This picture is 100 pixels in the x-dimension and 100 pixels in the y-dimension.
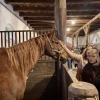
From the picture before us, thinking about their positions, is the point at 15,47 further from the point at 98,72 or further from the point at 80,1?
the point at 80,1

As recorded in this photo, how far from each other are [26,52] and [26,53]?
0.01 m

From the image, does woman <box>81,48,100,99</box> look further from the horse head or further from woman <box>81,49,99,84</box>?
the horse head

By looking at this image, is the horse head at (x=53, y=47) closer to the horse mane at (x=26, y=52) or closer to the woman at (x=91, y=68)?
the horse mane at (x=26, y=52)

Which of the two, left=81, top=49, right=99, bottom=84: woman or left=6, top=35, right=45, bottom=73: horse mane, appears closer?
left=81, top=49, right=99, bottom=84: woman

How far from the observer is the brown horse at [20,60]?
1366 millimetres

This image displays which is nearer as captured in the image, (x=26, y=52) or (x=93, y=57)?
(x=93, y=57)

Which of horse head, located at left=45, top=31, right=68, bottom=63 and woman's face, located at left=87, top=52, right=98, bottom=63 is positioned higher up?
horse head, located at left=45, top=31, right=68, bottom=63

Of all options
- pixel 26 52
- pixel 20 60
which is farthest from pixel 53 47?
pixel 20 60

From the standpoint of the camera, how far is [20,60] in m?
1.66

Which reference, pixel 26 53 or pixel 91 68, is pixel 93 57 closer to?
pixel 91 68

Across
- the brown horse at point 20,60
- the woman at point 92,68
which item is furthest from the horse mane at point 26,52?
the woman at point 92,68

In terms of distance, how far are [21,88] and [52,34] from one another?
83cm

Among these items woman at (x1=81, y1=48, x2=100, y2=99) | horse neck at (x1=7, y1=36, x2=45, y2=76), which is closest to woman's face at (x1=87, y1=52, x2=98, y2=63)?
woman at (x1=81, y1=48, x2=100, y2=99)

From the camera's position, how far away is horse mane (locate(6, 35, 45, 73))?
1617mm
